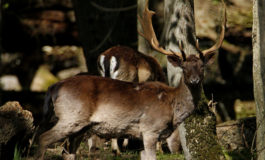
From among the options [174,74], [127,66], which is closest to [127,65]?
[127,66]

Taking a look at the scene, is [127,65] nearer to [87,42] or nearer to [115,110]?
[87,42]

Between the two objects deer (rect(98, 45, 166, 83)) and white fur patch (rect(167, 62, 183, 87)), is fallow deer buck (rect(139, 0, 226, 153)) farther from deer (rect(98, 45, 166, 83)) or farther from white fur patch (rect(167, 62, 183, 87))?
deer (rect(98, 45, 166, 83))

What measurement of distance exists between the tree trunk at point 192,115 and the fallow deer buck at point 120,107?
0.28m

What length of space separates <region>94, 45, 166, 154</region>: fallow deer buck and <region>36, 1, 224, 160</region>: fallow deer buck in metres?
2.57

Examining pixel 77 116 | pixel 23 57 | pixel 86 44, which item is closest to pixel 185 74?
pixel 77 116

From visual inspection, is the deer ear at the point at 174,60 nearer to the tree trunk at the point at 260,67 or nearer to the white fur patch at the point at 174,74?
the white fur patch at the point at 174,74

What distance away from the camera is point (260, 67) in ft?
18.9

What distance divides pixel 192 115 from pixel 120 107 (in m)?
1.11

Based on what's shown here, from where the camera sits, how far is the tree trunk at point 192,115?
6461 millimetres

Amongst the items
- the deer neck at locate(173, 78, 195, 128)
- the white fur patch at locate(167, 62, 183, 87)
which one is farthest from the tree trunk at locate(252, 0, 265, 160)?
the white fur patch at locate(167, 62, 183, 87)

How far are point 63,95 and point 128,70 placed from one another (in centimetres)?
336

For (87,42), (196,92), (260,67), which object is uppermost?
(87,42)

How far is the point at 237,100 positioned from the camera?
15164mm

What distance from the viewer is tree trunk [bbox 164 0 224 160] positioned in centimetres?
646
